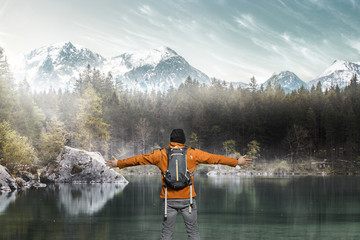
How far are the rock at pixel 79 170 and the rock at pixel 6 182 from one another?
12.0 metres

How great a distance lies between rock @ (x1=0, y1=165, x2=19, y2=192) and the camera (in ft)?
132

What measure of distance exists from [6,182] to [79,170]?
46.6 ft

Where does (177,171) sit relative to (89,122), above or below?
below

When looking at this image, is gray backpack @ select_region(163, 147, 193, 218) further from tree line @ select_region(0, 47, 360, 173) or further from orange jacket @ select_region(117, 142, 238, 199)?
tree line @ select_region(0, 47, 360, 173)

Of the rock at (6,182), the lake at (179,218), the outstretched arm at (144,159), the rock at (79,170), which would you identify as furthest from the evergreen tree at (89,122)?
the outstretched arm at (144,159)

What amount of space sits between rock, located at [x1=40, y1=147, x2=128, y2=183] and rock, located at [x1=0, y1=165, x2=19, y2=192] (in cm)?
1202

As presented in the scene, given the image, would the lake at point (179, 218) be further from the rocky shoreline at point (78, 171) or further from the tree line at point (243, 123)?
the tree line at point (243, 123)

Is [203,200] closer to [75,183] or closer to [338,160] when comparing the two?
[75,183]

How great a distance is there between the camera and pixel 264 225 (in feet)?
69.3

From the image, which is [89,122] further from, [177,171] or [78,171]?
[177,171]

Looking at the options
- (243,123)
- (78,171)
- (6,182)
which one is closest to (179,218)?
(6,182)

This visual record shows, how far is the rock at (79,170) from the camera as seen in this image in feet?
176

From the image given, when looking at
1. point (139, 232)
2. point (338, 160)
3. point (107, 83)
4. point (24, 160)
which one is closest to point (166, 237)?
point (139, 232)

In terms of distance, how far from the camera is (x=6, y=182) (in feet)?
134
